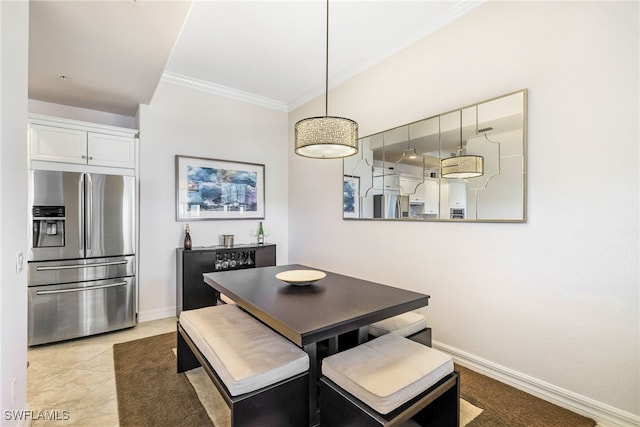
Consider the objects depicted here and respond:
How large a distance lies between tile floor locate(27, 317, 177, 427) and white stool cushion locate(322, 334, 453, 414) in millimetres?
1464

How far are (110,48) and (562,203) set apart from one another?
11.7 feet

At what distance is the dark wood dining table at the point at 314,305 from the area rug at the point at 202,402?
73 centimetres

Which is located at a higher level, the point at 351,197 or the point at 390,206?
the point at 351,197

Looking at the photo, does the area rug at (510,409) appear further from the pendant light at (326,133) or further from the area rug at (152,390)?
the pendant light at (326,133)

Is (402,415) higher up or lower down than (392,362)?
lower down

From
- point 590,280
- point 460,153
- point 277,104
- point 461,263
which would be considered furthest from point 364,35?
point 590,280

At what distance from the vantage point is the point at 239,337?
5.85ft

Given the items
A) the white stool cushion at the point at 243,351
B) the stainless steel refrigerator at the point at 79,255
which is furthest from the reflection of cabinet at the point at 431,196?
the stainless steel refrigerator at the point at 79,255

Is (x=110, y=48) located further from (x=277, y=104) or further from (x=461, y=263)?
(x=461, y=263)

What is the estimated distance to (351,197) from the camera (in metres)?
3.60

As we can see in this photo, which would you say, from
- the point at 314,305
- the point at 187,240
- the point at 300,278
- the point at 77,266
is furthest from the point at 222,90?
the point at 314,305

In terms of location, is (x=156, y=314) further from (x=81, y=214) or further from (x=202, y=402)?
(x=202, y=402)

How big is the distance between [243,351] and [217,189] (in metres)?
2.85

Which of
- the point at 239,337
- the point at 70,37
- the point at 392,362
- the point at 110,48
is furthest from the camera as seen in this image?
the point at 110,48
